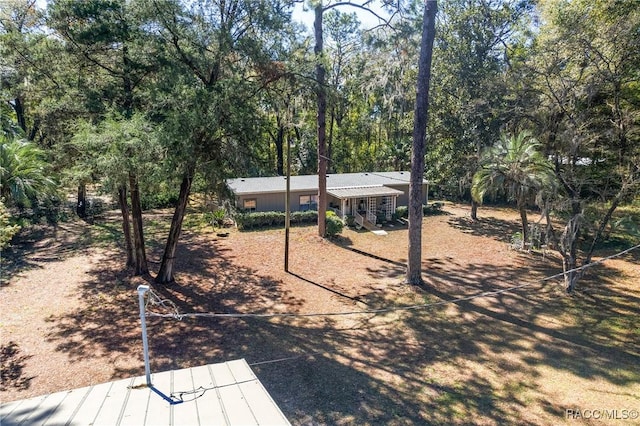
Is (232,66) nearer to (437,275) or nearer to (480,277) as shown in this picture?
(437,275)

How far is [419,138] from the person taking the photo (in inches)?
508

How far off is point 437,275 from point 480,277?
66.8 inches

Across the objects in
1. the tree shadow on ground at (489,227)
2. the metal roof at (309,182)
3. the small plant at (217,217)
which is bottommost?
the tree shadow on ground at (489,227)

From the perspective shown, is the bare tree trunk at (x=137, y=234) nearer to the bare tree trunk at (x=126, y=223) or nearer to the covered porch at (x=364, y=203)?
the bare tree trunk at (x=126, y=223)

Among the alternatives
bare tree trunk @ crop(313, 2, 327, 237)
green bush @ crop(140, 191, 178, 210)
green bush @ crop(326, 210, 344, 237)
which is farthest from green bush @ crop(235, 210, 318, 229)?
green bush @ crop(140, 191, 178, 210)

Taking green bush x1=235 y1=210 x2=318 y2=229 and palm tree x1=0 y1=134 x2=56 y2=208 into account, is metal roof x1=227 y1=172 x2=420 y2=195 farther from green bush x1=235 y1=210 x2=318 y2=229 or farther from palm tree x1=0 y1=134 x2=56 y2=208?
palm tree x1=0 y1=134 x2=56 y2=208

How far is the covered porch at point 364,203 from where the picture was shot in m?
23.3

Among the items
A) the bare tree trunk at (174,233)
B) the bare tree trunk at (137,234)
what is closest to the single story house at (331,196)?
the bare tree trunk at (137,234)

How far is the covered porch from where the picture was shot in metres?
23.3

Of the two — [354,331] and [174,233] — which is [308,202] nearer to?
[174,233]

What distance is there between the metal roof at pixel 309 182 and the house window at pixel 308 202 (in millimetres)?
745

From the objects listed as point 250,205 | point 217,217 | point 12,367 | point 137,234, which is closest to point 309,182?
point 250,205

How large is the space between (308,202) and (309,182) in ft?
5.67

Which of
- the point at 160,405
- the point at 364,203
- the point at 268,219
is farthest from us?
the point at 364,203
